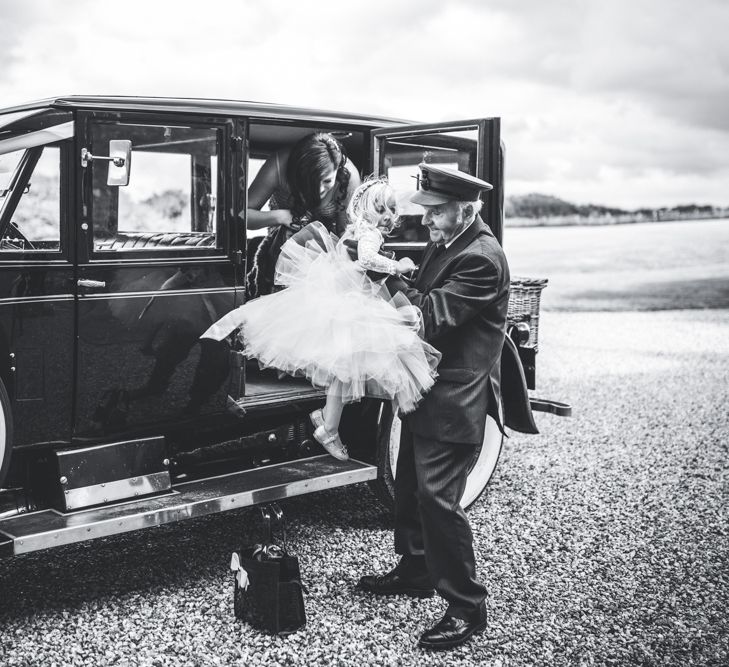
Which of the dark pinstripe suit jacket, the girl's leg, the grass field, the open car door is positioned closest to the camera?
the dark pinstripe suit jacket

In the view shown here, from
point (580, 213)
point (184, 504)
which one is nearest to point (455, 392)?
point (184, 504)

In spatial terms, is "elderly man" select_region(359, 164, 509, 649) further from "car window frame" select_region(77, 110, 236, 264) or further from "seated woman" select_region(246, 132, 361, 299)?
"seated woman" select_region(246, 132, 361, 299)

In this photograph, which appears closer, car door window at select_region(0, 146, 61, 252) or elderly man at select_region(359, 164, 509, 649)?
elderly man at select_region(359, 164, 509, 649)

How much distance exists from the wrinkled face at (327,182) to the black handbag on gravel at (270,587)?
219 cm

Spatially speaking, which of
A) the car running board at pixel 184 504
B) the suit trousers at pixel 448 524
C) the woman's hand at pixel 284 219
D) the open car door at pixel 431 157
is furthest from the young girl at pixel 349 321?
the woman's hand at pixel 284 219

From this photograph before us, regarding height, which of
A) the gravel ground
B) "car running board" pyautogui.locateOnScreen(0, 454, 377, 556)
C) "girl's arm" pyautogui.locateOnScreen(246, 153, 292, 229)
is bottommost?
the gravel ground

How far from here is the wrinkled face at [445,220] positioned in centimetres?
357

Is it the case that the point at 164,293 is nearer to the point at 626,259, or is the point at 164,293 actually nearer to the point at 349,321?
the point at 349,321

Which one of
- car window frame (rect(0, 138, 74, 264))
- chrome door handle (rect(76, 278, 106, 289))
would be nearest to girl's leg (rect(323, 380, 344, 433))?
chrome door handle (rect(76, 278, 106, 289))

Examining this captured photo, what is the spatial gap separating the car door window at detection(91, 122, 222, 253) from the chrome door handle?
0.49 ft

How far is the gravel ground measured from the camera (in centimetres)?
354

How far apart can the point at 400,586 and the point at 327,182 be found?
2.39 meters

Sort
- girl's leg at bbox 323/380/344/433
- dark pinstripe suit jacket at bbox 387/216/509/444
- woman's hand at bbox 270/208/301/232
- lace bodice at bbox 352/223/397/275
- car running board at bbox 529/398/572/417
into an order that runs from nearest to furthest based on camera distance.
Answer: dark pinstripe suit jacket at bbox 387/216/509/444 < lace bodice at bbox 352/223/397/275 < girl's leg at bbox 323/380/344/433 < woman's hand at bbox 270/208/301/232 < car running board at bbox 529/398/572/417

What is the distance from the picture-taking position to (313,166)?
497 centimetres
